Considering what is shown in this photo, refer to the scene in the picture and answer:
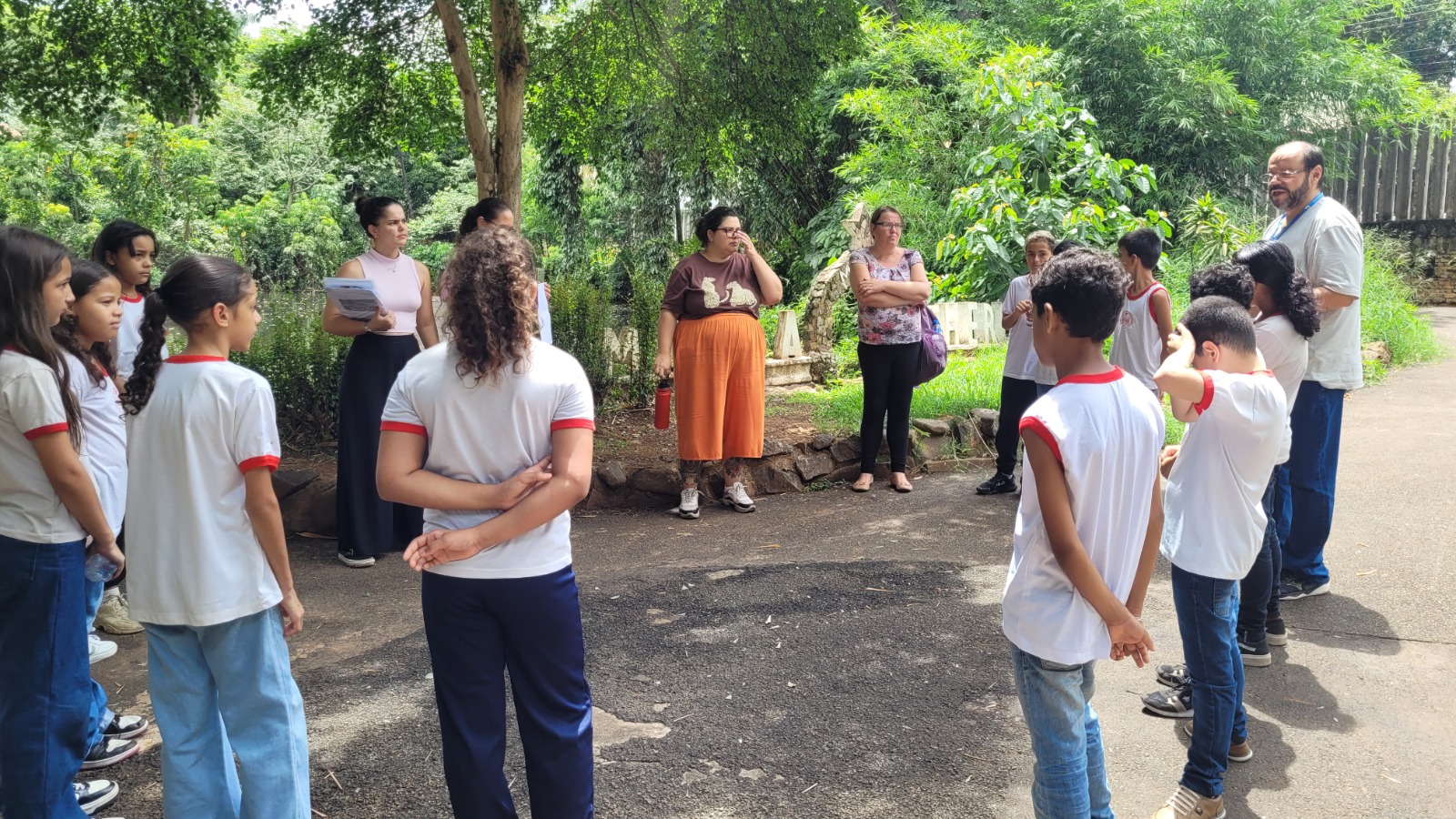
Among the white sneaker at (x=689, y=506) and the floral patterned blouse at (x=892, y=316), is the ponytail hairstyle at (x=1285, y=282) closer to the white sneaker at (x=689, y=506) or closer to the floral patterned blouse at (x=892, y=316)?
the floral patterned blouse at (x=892, y=316)

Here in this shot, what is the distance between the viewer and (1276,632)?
4.33 metres

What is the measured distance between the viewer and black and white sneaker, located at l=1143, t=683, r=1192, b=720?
12.4 ft

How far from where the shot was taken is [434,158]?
27047mm

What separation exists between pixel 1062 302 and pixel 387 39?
25.6 feet

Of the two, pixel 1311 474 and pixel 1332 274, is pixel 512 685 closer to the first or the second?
pixel 1311 474

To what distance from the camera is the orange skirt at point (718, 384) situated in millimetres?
6598

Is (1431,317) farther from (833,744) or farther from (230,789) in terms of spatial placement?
(230,789)

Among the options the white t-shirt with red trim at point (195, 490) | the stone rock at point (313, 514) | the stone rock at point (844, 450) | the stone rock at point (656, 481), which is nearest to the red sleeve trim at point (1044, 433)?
the white t-shirt with red trim at point (195, 490)

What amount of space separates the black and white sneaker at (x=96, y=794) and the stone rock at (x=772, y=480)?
4.64m

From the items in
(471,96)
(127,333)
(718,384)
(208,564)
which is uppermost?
(471,96)

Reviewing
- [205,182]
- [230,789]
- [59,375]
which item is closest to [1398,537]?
[230,789]

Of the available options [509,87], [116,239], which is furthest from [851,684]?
[509,87]

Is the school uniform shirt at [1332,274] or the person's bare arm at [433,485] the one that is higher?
the school uniform shirt at [1332,274]

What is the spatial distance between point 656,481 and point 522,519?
15.3 ft
